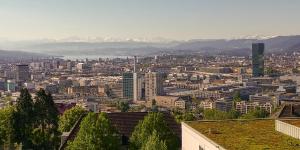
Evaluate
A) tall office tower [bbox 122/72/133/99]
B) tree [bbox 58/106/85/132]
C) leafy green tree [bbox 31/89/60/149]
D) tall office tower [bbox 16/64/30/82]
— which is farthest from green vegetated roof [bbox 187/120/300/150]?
tall office tower [bbox 16/64/30/82]

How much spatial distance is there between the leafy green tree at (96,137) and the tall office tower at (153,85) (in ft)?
364

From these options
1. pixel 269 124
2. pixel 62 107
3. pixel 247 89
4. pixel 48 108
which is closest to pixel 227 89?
pixel 247 89

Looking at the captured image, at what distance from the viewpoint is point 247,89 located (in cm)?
13638

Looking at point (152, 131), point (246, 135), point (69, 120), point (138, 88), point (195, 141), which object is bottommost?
point (138, 88)

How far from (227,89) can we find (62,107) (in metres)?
85.5

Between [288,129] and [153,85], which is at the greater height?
[288,129]

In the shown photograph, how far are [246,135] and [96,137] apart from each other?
596 cm

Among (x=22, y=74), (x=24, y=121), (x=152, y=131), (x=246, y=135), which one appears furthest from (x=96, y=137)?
(x=22, y=74)

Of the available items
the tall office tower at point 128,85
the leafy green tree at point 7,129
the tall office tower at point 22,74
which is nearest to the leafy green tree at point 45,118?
the leafy green tree at point 7,129

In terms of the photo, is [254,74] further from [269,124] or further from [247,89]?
[269,124]

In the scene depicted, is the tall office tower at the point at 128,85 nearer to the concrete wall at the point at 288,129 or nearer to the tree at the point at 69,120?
the tree at the point at 69,120

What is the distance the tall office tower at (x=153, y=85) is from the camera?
133750 millimetres

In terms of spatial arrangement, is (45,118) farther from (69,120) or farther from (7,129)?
(7,129)

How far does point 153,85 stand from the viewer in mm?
134875
